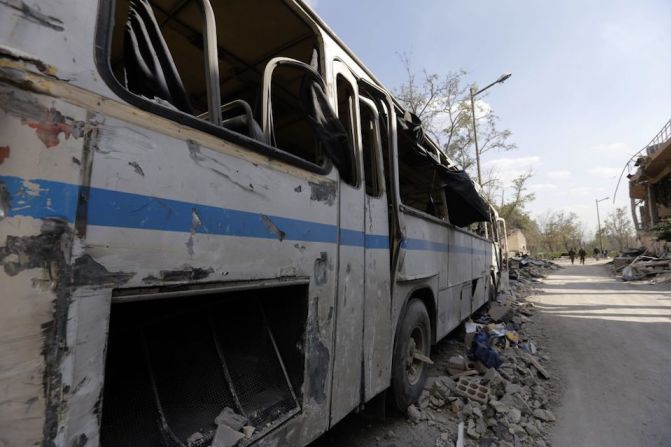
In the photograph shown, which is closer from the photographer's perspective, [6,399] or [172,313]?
[6,399]

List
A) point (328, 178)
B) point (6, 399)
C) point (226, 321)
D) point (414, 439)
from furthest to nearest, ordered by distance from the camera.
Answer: point (414, 439)
point (328, 178)
point (226, 321)
point (6, 399)

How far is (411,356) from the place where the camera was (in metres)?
3.51

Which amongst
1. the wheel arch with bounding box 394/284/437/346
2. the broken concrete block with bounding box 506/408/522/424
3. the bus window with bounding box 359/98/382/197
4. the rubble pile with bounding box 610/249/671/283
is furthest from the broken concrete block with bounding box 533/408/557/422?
the rubble pile with bounding box 610/249/671/283

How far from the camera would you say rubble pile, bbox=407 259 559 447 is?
3.14m

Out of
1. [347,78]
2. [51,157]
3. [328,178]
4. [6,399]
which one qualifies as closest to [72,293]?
[6,399]

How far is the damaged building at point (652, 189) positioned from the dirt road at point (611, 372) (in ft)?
68.0

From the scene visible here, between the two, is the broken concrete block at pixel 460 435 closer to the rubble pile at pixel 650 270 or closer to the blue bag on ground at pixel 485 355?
the blue bag on ground at pixel 485 355

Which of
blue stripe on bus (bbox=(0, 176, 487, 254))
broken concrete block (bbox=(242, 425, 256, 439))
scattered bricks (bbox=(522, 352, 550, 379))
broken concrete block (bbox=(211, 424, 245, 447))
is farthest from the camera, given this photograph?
scattered bricks (bbox=(522, 352, 550, 379))

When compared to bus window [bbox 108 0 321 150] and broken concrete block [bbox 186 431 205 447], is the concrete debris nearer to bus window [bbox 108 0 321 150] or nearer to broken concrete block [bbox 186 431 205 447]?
broken concrete block [bbox 186 431 205 447]

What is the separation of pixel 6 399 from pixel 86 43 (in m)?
1.08

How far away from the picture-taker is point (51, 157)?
1041 mm

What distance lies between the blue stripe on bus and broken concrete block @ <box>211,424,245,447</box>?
854 millimetres

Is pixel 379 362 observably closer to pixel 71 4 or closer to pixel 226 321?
pixel 226 321

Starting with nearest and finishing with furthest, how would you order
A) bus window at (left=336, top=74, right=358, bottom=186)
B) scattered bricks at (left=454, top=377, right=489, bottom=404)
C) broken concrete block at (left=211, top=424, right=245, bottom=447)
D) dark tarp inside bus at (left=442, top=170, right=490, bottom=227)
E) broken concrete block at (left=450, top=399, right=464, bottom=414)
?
broken concrete block at (left=211, top=424, right=245, bottom=447), bus window at (left=336, top=74, right=358, bottom=186), broken concrete block at (left=450, top=399, right=464, bottom=414), scattered bricks at (left=454, top=377, right=489, bottom=404), dark tarp inside bus at (left=442, top=170, right=490, bottom=227)
